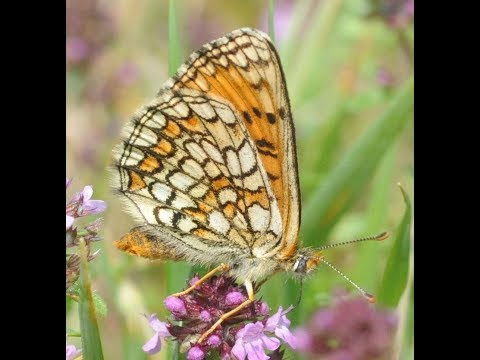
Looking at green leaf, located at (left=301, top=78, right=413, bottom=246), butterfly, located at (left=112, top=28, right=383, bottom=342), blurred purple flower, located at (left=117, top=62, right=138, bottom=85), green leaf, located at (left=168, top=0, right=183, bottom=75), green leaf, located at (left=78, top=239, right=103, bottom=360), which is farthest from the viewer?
blurred purple flower, located at (left=117, top=62, right=138, bottom=85)

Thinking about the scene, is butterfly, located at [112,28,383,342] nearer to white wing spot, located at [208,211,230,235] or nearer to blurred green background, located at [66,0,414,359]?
white wing spot, located at [208,211,230,235]

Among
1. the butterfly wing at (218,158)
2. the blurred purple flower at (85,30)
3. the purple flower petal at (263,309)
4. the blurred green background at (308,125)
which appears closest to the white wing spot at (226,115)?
the butterfly wing at (218,158)

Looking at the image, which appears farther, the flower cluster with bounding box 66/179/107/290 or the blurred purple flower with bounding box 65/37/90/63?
the blurred purple flower with bounding box 65/37/90/63

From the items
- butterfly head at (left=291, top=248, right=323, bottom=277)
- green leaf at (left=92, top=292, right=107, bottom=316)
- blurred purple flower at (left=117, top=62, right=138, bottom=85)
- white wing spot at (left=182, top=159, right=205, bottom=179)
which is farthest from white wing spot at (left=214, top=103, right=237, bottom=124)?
blurred purple flower at (left=117, top=62, right=138, bottom=85)

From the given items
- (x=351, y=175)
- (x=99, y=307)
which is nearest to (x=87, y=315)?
(x=99, y=307)

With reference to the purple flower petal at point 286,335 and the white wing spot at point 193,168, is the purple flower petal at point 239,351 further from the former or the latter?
the white wing spot at point 193,168

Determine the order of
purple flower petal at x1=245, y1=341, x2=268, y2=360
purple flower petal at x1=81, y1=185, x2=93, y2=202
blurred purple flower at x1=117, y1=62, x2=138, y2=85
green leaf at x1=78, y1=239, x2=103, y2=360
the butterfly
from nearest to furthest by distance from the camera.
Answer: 1. green leaf at x1=78, y1=239, x2=103, y2=360
2. purple flower petal at x1=245, y1=341, x2=268, y2=360
3. purple flower petal at x1=81, y1=185, x2=93, y2=202
4. the butterfly
5. blurred purple flower at x1=117, y1=62, x2=138, y2=85

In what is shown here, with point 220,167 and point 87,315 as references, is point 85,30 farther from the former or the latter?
point 87,315
